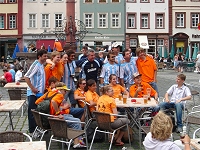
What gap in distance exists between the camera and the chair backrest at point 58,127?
6480 mm

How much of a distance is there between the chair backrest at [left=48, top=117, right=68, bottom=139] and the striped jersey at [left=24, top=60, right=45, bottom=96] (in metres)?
2.00

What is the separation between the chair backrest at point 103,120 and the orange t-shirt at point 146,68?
3.22 m

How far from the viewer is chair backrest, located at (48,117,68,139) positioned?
6.48 meters

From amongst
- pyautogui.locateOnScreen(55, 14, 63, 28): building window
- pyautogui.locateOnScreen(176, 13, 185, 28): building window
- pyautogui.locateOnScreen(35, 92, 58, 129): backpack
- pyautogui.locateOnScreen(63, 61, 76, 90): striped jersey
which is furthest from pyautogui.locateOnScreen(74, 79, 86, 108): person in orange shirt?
pyautogui.locateOnScreen(176, 13, 185, 28): building window

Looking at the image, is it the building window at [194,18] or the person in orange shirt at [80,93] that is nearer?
the person in orange shirt at [80,93]

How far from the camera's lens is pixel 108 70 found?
991 centimetres

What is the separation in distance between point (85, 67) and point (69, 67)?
0.59m

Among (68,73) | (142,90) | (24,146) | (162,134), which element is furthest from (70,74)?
(162,134)

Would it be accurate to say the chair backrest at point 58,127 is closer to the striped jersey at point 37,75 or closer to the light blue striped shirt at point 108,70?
the striped jersey at point 37,75

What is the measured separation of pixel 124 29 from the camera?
167ft

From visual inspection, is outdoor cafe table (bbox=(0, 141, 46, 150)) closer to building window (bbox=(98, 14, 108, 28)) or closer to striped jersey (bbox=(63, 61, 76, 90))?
striped jersey (bbox=(63, 61, 76, 90))

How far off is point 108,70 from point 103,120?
283 centimetres

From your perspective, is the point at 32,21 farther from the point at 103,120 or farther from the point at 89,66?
the point at 103,120

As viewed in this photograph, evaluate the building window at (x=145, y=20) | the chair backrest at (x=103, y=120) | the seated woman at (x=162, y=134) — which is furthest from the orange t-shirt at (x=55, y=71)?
the building window at (x=145, y=20)
